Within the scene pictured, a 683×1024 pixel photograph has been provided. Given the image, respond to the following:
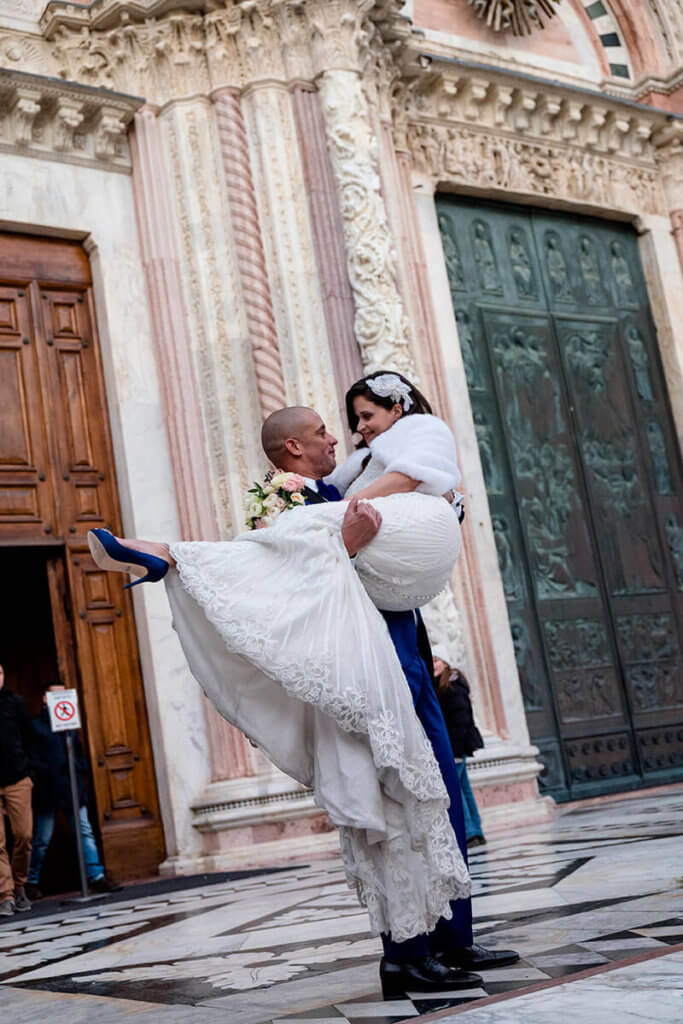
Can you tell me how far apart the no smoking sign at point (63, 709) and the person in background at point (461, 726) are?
2.30 metres

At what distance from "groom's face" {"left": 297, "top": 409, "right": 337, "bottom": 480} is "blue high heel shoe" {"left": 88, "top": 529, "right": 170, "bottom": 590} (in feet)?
1.76

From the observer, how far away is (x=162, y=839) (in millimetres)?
9180

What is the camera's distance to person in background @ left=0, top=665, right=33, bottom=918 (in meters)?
8.38

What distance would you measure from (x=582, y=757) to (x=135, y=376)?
5.09 m

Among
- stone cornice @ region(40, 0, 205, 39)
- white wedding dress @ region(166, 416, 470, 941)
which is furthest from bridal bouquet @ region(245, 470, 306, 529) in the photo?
stone cornice @ region(40, 0, 205, 39)

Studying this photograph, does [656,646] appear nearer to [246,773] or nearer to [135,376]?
[246,773]

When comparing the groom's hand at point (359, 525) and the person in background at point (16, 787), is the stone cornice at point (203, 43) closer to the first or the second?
the person in background at point (16, 787)

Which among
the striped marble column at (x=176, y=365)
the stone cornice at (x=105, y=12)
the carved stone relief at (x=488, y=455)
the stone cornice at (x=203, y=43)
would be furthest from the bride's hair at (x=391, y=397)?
the carved stone relief at (x=488, y=455)

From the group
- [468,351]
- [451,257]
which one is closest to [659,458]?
[468,351]

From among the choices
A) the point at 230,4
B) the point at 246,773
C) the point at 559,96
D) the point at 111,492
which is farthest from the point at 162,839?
the point at 559,96

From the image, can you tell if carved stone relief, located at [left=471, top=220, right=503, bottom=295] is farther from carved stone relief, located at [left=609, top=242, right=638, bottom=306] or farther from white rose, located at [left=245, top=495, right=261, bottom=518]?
white rose, located at [left=245, top=495, right=261, bottom=518]

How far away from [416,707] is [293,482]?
2.25 feet

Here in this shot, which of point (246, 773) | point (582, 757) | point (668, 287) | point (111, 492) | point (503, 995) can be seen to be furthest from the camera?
point (668, 287)

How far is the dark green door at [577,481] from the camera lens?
11.5 meters
